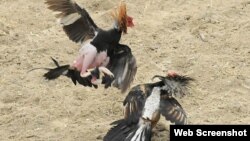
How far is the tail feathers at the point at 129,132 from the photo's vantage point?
426 centimetres

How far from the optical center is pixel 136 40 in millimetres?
5746

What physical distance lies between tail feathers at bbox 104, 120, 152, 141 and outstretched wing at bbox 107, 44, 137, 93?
1.23 ft

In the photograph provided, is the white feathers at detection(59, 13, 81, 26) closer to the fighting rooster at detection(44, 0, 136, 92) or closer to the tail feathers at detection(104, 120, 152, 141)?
the fighting rooster at detection(44, 0, 136, 92)

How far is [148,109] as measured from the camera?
4406 mm

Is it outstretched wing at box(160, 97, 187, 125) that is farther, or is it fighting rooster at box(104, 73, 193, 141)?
outstretched wing at box(160, 97, 187, 125)

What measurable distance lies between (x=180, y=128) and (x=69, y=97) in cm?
100

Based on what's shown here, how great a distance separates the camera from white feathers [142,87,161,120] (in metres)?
4.37

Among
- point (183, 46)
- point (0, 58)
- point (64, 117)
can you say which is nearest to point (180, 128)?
point (64, 117)

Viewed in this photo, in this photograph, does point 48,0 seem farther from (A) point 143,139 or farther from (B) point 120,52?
(A) point 143,139

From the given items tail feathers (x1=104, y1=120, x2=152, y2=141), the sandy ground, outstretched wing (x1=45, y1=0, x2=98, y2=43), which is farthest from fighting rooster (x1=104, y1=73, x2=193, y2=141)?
outstretched wing (x1=45, y1=0, x2=98, y2=43)

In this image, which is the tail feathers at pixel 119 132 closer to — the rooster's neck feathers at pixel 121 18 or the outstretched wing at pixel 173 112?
the outstretched wing at pixel 173 112

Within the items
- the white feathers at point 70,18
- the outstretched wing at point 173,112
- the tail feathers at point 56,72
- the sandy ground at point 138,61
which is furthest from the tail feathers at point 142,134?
the white feathers at point 70,18

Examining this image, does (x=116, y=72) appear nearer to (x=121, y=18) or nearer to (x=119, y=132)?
(x=121, y=18)

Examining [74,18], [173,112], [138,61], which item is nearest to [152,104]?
[173,112]
